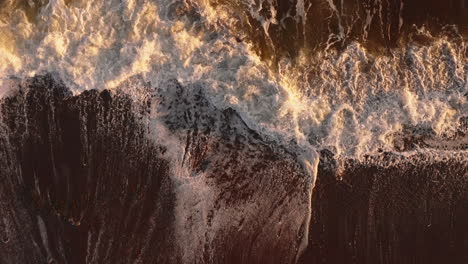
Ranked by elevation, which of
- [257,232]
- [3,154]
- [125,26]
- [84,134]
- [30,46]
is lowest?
[257,232]

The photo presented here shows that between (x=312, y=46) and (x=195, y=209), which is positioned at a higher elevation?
(x=312, y=46)

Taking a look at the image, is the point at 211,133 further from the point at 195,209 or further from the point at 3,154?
the point at 3,154

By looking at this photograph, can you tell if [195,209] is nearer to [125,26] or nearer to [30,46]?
[125,26]

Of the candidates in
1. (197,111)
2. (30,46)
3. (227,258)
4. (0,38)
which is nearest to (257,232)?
(227,258)

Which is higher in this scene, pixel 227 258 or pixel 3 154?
pixel 3 154

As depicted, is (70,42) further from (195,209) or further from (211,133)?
(195,209)

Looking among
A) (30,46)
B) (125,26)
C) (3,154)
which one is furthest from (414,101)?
(3,154)

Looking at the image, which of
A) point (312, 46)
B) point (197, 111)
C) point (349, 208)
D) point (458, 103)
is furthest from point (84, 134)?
point (458, 103)
